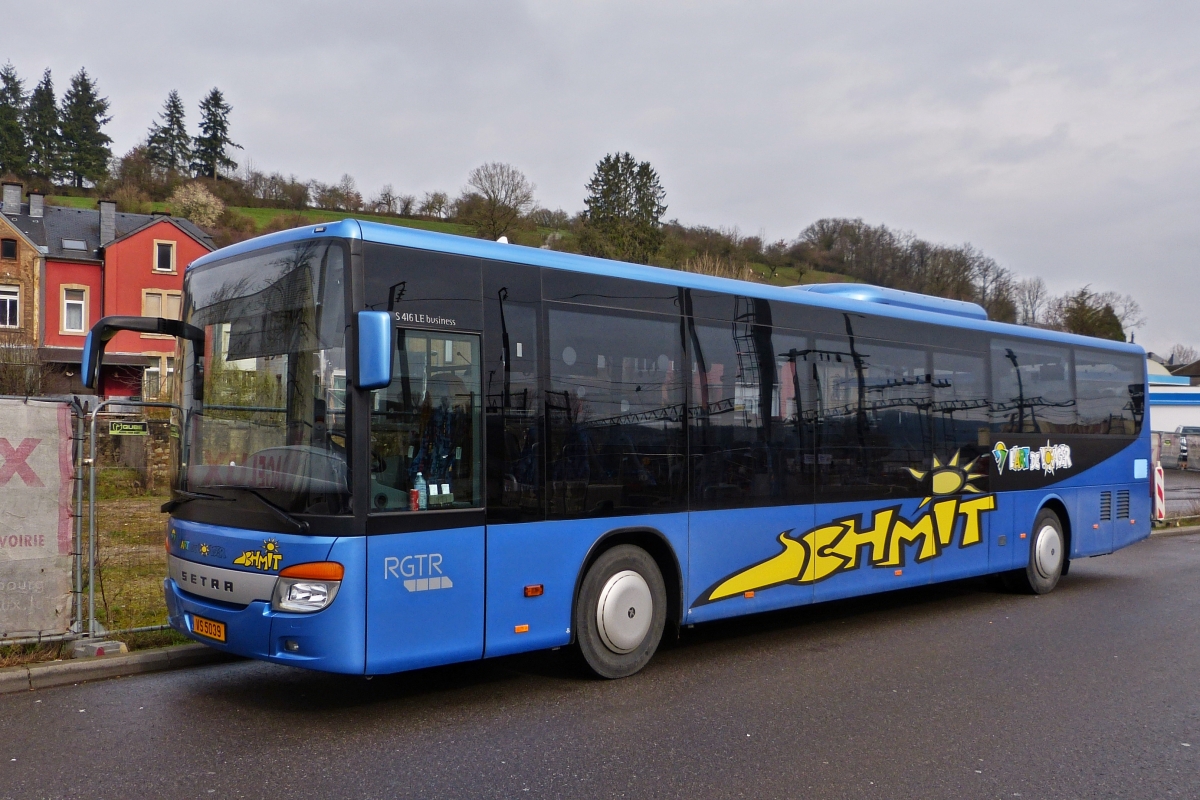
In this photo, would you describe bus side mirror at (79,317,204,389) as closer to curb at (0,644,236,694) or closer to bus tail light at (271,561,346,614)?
bus tail light at (271,561,346,614)

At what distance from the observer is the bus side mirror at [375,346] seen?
5.82 m

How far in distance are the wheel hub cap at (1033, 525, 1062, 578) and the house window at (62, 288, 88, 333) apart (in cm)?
5141

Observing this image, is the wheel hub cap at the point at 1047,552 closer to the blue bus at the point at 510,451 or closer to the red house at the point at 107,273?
the blue bus at the point at 510,451

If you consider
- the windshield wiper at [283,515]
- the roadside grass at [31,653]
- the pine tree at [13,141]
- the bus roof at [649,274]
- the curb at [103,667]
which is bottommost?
the curb at [103,667]

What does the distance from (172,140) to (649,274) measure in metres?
90.2

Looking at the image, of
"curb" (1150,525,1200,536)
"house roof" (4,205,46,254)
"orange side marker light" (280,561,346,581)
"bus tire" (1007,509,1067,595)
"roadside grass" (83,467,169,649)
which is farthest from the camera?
"house roof" (4,205,46,254)

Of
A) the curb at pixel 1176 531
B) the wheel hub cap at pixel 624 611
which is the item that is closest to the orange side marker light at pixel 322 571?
the wheel hub cap at pixel 624 611

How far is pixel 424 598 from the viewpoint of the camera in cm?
630

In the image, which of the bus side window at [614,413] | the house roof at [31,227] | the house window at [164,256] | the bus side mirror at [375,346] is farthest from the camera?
the house window at [164,256]

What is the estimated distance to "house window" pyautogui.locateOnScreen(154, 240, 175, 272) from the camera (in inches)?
2106

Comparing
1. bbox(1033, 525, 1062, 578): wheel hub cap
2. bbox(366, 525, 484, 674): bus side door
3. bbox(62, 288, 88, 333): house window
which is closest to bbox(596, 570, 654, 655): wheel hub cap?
bbox(366, 525, 484, 674): bus side door

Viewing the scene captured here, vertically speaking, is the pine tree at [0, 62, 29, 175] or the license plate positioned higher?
the pine tree at [0, 62, 29, 175]

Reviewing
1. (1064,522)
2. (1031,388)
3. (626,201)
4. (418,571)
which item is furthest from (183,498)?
(626,201)

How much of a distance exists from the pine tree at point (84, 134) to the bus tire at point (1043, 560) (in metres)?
80.9
